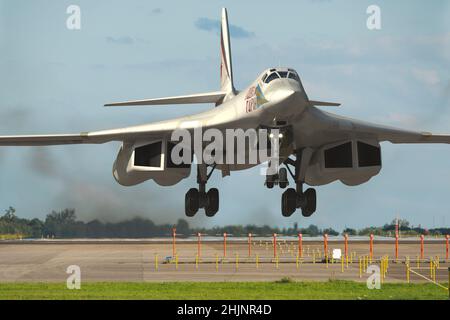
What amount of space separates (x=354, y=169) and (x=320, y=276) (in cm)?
1352

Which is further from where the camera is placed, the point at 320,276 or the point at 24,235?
the point at 24,235

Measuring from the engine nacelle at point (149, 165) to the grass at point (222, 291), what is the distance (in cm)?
457

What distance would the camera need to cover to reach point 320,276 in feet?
146

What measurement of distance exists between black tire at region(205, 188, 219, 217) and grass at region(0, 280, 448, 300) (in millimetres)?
3293

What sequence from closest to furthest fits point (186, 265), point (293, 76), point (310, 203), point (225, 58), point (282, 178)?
1. point (293, 76)
2. point (282, 178)
3. point (310, 203)
4. point (225, 58)
5. point (186, 265)

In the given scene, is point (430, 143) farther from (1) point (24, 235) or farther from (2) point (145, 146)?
(1) point (24, 235)

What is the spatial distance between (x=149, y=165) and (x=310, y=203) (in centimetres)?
647

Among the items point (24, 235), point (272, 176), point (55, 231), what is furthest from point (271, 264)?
point (24, 235)

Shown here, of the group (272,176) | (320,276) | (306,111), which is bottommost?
(320,276)

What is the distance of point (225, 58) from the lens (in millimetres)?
46031

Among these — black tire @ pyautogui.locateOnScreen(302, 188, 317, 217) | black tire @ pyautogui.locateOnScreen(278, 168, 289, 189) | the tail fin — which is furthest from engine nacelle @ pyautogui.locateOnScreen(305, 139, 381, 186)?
the tail fin

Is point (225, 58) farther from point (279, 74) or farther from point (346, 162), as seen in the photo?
point (279, 74)
